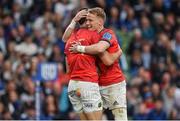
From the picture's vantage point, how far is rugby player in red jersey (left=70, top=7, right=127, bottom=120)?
11148mm

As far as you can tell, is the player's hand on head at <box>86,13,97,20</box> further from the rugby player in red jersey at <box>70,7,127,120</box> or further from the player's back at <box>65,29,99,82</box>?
the player's back at <box>65,29,99,82</box>

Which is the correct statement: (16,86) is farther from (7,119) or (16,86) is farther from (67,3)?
(67,3)

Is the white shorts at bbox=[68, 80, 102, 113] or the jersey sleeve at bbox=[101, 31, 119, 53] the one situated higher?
the jersey sleeve at bbox=[101, 31, 119, 53]

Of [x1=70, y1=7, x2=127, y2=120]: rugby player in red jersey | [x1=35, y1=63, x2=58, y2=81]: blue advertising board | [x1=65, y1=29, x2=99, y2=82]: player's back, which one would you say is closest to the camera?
[x1=65, y1=29, x2=99, y2=82]: player's back

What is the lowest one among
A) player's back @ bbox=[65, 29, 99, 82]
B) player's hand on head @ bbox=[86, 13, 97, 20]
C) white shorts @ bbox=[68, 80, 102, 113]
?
white shorts @ bbox=[68, 80, 102, 113]

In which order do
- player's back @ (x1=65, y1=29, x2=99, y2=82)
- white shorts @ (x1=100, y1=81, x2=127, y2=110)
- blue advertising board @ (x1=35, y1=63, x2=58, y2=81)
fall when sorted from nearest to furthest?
player's back @ (x1=65, y1=29, x2=99, y2=82)
white shorts @ (x1=100, y1=81, x2=127, y2=110)
blue advertising board @ (x1=35, y1=63, x2=58, y2=81)

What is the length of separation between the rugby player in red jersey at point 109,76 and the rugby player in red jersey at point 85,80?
0.12 m

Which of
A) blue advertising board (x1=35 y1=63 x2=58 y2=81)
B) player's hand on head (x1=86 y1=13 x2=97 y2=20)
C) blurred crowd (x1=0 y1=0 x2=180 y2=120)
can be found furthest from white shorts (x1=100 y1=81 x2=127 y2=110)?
blurred crowd (x1=0 y1=0 x2=180 y2=120)

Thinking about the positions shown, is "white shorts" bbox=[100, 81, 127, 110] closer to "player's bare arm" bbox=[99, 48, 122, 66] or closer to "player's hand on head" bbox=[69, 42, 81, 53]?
"player's bare arm" bbox=[99, 48, 122, 66]

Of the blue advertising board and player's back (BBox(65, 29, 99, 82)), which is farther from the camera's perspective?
the blue advertising board

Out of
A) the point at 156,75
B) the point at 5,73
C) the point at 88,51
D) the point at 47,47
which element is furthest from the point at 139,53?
the point at 88,51

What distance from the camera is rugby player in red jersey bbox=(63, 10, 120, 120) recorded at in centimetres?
1103

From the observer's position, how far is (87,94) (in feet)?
36.2

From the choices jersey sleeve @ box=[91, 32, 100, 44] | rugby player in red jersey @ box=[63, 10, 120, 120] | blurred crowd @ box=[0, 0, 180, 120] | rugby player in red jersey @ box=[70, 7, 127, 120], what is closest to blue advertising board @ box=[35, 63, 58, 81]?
blurred crowd @ box=[0, 0, 180, 120]
